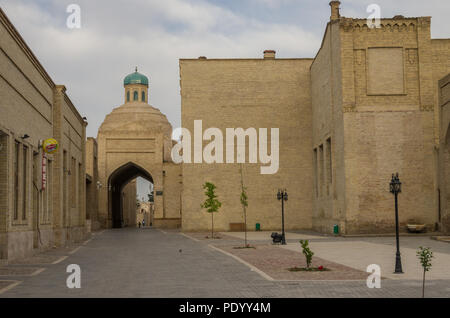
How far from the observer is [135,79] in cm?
8094

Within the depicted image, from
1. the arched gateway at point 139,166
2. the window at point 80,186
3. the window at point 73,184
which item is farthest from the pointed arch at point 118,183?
the window at point 73,184

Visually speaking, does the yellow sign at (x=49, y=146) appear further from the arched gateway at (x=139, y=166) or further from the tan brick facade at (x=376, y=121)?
the arched gateway at (x=139, y=166)

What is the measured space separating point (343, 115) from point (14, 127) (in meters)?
19.2

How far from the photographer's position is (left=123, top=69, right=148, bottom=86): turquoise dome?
8088 centimetres

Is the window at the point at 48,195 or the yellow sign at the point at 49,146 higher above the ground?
the yellow sign at the point at 49,146

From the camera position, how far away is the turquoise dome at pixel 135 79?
80.9 m

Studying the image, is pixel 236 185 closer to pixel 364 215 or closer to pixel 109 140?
pixel 364 215

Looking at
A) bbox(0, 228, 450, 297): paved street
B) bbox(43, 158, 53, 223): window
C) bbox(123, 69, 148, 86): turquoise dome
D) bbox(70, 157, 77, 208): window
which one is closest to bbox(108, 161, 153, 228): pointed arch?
bbox(123, 69, 148, 86): turquoise dome

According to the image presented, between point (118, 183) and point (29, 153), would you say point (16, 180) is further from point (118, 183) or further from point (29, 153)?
point (118, 183)

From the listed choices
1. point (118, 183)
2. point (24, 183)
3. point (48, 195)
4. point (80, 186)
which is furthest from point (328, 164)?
point (118, 183)

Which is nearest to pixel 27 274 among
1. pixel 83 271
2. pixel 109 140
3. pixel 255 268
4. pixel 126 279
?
pixel 83 271

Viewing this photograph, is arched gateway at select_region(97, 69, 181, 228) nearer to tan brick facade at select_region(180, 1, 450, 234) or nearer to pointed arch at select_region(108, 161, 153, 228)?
pointed arch at select_region(108, 161, 153, 228)

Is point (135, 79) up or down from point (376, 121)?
up

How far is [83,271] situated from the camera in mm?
16109
